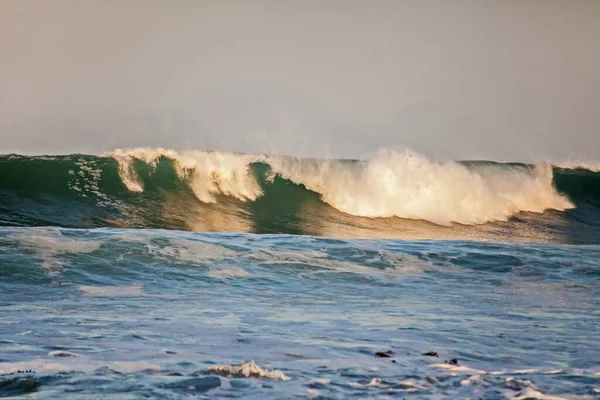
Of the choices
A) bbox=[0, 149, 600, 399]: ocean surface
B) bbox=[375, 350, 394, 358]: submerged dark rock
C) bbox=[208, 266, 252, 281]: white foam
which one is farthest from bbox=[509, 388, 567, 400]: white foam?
bbox=[208, 266, 252, 281]: white foam

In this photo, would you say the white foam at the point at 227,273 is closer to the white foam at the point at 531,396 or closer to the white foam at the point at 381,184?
the white foam at the point at 531,396

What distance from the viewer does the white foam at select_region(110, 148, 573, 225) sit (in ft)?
73.6

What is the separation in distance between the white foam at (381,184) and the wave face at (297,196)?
0.03m

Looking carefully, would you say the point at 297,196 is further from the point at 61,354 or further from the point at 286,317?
the point at 61,354

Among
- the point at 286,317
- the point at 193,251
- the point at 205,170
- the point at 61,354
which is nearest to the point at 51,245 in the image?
the point at 193,251

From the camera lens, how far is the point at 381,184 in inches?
933

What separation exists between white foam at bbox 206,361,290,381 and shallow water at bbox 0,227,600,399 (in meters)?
0.02

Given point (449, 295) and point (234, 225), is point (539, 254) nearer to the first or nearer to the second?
point (449, 295)

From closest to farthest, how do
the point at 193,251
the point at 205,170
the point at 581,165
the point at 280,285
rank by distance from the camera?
the point at 280,285, the point at 193,251, the point at 205,170, the point at 581,165

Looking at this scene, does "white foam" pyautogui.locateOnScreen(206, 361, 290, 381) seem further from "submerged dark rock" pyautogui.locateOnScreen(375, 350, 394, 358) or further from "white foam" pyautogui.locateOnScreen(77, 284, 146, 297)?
"white foam" pyautogui.locateOnScreen(77, 284, 146, 297)

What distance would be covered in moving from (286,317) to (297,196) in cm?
1491

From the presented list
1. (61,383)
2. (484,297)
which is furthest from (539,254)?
(61,383)

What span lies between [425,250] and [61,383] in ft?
31.4

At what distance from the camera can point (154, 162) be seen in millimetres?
22219
